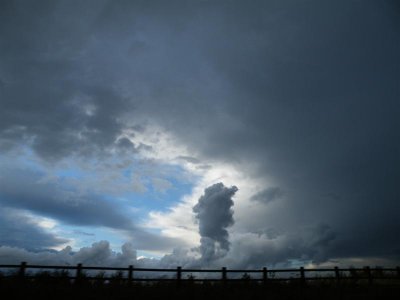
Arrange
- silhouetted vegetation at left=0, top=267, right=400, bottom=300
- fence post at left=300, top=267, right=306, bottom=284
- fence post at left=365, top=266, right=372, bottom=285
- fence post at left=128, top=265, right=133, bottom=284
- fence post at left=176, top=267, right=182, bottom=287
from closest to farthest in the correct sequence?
silhouetted vegetation at left=0, top=267, right=400, bottom=300, fence post at left=128, top=265, right=133, bottom=284, fence post at left=176, top=267, right=182, bottom=287, fence post at left=300, top=267, right=306, bottom=284, fence post at left=365, top=266, right=372, bottom=285

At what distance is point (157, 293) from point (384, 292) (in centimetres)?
1155

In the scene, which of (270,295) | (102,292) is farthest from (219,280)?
(102,292)

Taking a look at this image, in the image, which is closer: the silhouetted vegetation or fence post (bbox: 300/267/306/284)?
the silhouetted vegetation

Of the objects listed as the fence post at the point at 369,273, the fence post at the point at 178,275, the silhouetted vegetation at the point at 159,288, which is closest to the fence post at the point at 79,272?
the silhouetted vegetation at the point at 159,288

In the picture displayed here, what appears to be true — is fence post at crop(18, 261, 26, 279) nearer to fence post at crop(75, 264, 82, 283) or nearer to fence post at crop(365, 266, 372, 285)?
fence post at crop(75, 264, 82, 283)

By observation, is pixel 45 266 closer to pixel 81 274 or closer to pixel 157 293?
pixel 81 274

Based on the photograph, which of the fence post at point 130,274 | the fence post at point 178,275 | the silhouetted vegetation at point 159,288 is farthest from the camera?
the fence post at point 178,275

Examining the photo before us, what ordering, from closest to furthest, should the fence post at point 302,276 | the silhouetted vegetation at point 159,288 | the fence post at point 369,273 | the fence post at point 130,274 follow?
the silhouetted vegetation at point 159,288 → the fence post at point 130,274 → the fence post at point 302,276 → the fence post at point 369,273

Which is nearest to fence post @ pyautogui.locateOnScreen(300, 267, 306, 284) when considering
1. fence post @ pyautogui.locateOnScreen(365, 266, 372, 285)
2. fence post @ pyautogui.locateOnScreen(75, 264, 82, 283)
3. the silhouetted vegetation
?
the silhouetted vegetation

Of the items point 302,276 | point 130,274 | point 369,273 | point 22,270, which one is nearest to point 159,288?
point 130,274

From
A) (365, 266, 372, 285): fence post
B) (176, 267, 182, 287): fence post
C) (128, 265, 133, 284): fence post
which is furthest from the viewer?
(365, 266, 372, 285): fence post

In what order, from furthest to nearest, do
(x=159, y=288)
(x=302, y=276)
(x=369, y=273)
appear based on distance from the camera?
(x=369, y=273), (x=302, y=276), (x=159, y=288)

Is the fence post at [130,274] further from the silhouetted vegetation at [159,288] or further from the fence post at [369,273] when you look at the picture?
the fence post at [369,273]

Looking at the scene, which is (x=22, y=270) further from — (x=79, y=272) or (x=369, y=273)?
(x=369, y=273)
